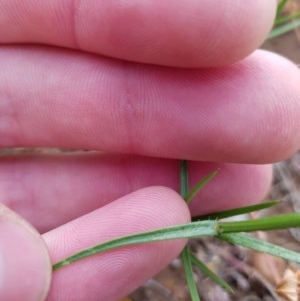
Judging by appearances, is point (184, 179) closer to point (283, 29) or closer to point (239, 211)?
point (239, 211)

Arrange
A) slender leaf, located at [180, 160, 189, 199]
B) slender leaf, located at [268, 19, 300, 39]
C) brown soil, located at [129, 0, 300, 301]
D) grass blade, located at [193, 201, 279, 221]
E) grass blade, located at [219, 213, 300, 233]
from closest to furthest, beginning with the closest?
grass blade, located at [219, 213, 300, 233]
grass blade, located at [193, 201, 279, 221]
slender leaf, located at [180, 160, 189, 199]
brown soil, located at [129, 0, 300, 301]
slender leaf, located at [268, 19, 300, 39]

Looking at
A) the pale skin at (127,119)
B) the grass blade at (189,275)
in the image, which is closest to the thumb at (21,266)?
the pale skin at (127,119)

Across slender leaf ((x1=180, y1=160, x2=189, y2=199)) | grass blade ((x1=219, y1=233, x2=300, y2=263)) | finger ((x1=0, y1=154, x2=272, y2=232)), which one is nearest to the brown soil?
finger ((x1=0, y1=154, x2=272, y2=232))

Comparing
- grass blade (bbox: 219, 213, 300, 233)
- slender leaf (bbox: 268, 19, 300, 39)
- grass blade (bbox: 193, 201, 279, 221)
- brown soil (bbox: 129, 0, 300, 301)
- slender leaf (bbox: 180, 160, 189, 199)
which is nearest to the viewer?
grass blade (bbox: 219, 213, 300, 233)

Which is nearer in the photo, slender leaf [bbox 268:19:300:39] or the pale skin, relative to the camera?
the pale skin

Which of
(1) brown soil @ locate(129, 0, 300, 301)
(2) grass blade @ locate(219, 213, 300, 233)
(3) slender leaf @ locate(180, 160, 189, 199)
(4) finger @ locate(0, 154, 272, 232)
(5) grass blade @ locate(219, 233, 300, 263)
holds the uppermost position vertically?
(2) grass blade @ locate(219, 213, 300, 233)

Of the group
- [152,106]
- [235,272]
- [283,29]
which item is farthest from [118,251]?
[283,29]

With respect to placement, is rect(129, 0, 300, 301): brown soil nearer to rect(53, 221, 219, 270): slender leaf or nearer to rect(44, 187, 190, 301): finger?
rect(44, 187, 190, 301): finger

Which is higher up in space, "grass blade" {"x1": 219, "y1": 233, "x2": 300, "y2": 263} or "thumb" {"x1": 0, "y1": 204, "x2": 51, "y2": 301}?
"grass blade" {"x1": 219, "y1": 233, "x2": 300, "y2": 263}

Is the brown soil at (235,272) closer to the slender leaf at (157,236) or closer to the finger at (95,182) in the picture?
the finger at (95,182)
